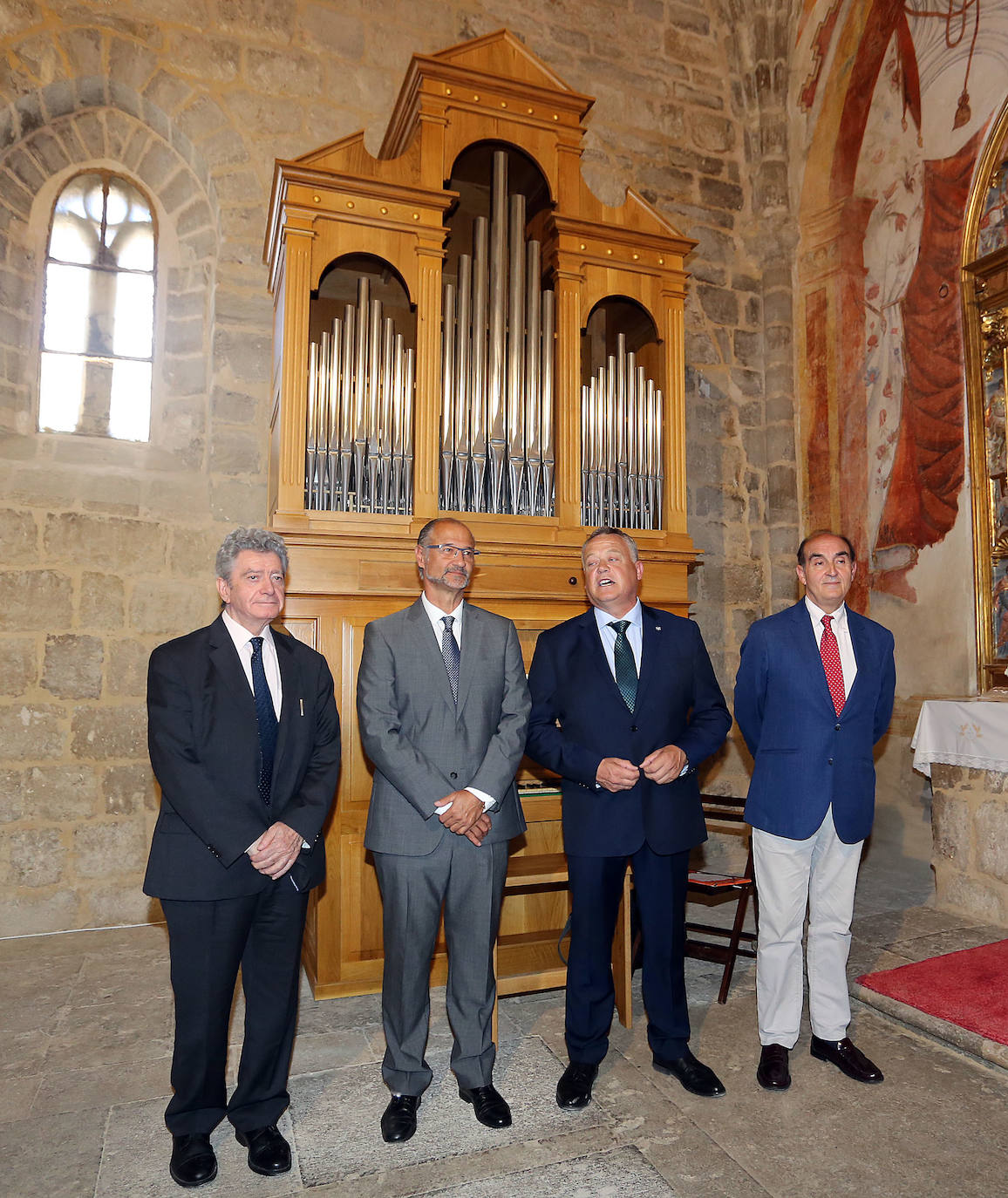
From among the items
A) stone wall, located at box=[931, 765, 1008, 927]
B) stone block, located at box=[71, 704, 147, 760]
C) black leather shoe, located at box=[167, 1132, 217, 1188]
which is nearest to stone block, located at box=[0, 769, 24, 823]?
stone block, located at box=[71, 704, 147, 760]

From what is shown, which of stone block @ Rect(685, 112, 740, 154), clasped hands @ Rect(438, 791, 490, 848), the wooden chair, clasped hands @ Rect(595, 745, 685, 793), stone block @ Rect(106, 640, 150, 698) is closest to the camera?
clasped hands @ Rect(438, 791, 490, 848)

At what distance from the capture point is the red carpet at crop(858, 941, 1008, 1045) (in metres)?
3.08

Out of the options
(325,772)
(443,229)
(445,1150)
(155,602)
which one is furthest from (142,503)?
(445,1150)

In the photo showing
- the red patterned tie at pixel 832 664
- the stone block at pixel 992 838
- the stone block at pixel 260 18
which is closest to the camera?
the red patterned tie at pixel 832 664

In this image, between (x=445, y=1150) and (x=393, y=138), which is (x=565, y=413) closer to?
(x=393, y=138)

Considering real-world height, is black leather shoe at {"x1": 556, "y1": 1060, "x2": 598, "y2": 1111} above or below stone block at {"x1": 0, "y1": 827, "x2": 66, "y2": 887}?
below

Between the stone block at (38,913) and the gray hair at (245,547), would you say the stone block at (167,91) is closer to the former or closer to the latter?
the gray hair at (245,547)

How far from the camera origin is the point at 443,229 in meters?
4.26

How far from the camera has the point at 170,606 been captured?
5027 millimetres

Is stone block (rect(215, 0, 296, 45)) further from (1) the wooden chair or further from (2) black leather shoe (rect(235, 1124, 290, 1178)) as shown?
(2) black leather shoe (rect(235, 1124, 290, 1178))

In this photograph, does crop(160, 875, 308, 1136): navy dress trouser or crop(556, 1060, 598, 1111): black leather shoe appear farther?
crop(556, 1060, 598, 1111): black leather shoe

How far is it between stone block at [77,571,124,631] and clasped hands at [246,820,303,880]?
3032mm

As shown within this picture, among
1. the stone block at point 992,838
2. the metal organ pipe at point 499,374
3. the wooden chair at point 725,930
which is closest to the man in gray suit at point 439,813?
the wooden chair at point 725,930

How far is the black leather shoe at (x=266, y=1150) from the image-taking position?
230cm
